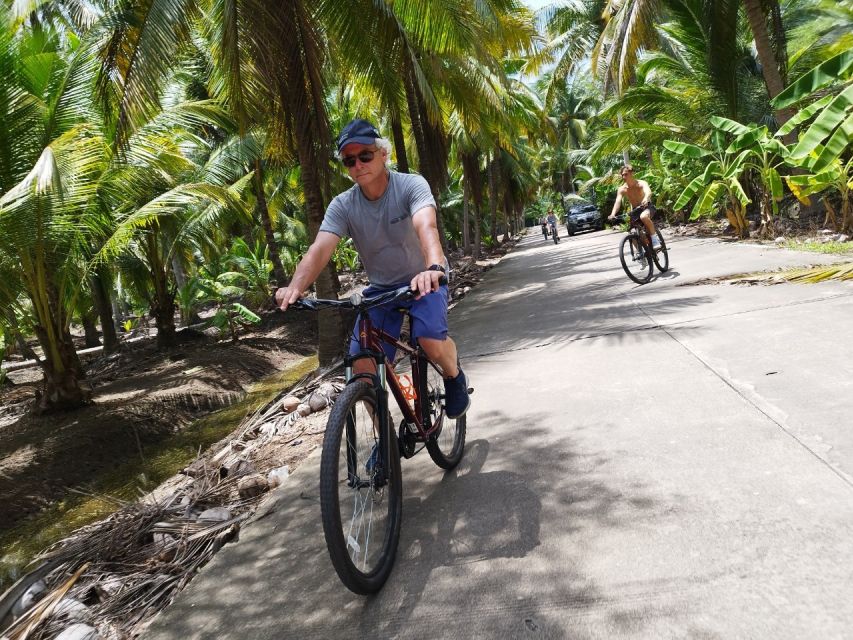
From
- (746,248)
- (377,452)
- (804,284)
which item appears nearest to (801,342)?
(804,284)

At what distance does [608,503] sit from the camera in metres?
2.71

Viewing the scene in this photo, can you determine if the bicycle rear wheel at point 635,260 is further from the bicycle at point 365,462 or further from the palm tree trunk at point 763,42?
the bicycle at point 365,462

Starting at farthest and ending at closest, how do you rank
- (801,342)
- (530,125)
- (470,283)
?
(530,125) < (470,283) < (801,342)

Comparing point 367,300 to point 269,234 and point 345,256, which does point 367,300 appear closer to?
point 269,234

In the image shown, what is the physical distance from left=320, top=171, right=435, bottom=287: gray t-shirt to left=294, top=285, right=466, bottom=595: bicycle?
34cm

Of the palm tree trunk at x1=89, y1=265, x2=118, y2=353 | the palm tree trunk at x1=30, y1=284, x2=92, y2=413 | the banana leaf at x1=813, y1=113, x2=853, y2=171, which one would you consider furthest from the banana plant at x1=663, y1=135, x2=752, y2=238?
the palm tree trunk at x1=89, y1=265, x2=118, y2=353

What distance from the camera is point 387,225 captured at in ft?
10.3

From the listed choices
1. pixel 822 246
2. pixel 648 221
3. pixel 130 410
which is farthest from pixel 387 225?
pixel 822 246

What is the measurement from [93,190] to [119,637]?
7.45 metres

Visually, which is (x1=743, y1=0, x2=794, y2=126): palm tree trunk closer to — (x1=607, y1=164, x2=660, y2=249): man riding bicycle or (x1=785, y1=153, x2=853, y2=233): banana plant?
(x1=785, y1=153, x2=853, y2=233): banana plant

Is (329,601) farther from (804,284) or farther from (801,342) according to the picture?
(804,284)

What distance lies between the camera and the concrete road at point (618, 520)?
2.02 m

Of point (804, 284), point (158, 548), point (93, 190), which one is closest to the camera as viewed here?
point (158, 548)

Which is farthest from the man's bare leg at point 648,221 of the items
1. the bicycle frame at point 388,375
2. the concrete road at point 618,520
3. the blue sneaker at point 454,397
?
the bicycle frame at point 388,375
